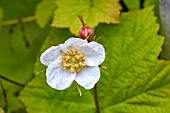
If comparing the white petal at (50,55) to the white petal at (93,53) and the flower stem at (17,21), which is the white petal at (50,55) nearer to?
the white petal at (93,53)

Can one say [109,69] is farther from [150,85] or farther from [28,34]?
[28,34]

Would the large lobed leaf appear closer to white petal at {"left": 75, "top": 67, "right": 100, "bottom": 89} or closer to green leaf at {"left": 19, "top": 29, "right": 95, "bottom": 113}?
green leaf at {"left": 19, "top": 29, "right": 95, "bottom": 113}

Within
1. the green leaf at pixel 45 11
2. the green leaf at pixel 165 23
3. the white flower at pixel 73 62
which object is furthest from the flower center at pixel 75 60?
the green leaf at pixel 45 11

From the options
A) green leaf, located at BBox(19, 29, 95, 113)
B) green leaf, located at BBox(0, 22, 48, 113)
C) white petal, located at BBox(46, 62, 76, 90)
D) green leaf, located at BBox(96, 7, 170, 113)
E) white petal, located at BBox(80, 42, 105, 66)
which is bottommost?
green leaf, located at BBox(0, 22, 48, 113)

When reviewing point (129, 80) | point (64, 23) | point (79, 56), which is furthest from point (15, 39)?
point (79, 56)

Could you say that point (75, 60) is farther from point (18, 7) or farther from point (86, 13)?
point (18, 7)

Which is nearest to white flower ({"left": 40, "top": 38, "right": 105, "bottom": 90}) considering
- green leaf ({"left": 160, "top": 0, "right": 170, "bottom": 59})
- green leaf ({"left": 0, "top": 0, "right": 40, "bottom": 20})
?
green leaf ({"left": 160, "top": 0, "right": 170, "bottom": 59})
